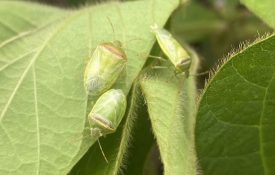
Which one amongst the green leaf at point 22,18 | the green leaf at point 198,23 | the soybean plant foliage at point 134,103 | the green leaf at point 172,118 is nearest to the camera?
the green leaf at point 172,118

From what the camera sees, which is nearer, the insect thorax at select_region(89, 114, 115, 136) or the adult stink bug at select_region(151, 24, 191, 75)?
the insect thorax at select_region(89, 114, 115, 136)

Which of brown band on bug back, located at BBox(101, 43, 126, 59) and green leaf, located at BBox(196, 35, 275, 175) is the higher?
brown band on bug back, located at BBox(101, 43, 126, 59)

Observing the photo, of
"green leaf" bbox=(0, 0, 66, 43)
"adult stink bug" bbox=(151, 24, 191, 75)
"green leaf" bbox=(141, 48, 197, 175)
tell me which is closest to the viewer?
"green leaf" bbox=(141, 48, 197, 175)

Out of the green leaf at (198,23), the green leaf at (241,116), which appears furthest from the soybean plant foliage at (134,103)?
the green leaf at (198,23)

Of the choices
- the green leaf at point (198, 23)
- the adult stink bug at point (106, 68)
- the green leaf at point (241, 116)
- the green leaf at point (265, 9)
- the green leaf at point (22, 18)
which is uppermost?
the green leaf at point (22, 18)

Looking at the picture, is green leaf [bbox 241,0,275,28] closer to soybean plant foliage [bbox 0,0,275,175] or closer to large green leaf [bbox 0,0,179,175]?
soybean plant foliage [bbox 0,0,275,175]

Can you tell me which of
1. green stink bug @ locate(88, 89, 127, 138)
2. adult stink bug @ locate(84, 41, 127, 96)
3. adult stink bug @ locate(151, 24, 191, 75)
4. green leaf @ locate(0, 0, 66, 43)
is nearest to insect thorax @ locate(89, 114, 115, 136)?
green stink bug @ locate(88, 89, 127, 138)

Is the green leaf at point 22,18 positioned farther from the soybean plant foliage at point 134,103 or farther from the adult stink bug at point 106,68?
the adult stink bug at point 106,68
